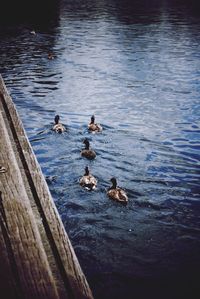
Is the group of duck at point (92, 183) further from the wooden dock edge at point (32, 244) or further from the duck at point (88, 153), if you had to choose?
the wooden dock edge at point (32, 244)

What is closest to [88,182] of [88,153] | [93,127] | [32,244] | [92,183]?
[92,183]

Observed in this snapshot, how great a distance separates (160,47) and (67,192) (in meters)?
23.5

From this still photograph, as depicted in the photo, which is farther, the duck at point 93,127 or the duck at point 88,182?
the duck at point 93,127

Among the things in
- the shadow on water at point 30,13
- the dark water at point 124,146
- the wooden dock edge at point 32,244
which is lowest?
the dark water at point 124,146

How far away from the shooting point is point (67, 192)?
10.2 m

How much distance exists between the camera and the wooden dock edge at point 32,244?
1825 mm

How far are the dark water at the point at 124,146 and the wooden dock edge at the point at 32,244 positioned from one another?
16.5 feet

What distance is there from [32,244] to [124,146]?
11133 mm

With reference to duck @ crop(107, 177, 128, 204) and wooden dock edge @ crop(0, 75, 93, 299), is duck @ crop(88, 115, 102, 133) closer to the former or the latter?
duck @ crop(107, 177, 128, 204)

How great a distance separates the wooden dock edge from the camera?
1.83 m

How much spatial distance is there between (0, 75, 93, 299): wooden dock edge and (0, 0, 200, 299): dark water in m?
5.04

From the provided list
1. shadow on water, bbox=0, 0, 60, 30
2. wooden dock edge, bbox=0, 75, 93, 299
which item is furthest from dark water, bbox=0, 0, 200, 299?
shadow on water, bbox=0, 0, 60, 30

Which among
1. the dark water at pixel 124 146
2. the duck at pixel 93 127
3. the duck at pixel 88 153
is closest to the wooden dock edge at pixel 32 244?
the dark water at pixel 124 146

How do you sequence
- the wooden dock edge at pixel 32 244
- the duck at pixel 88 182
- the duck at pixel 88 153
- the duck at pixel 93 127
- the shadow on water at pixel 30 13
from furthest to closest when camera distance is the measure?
the shadow on water at pixel 30 13 < the duck at pixel 93 127 < the duck at pixel 88 153 < the duck at pixel 88 182 < the wooden dock edge at pixel 32 244
